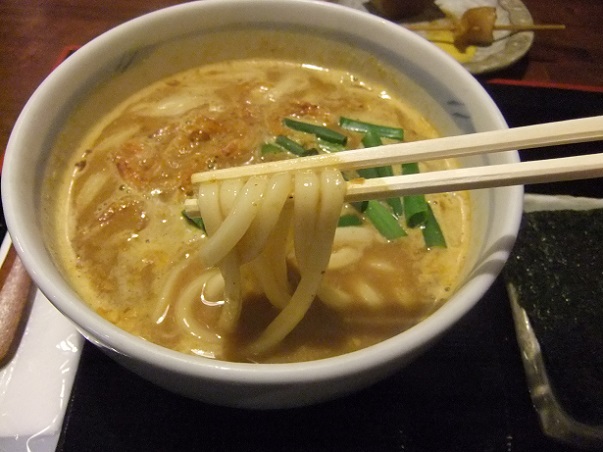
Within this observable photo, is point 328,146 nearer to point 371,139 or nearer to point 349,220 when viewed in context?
point 371,139

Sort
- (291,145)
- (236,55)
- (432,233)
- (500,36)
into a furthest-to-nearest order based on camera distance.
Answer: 1. (500,36)
2. (236,55)
3. (291,145)
4. (432,233)

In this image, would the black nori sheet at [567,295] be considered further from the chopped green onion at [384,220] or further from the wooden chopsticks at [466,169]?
the wooden chopsticks at [466,169]

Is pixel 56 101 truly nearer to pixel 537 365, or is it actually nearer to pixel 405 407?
pixel 405 407

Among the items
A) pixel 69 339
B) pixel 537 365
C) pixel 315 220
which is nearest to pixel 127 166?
pixel 69 339

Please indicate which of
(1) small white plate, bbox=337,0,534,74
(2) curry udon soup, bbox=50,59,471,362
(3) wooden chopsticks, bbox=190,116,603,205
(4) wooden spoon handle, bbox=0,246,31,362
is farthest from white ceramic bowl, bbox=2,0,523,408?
(1) small white plate, bbox=337,0,534,74

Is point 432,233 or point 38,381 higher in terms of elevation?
point 432,233

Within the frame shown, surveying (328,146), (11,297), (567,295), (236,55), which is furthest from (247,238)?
(567,295)

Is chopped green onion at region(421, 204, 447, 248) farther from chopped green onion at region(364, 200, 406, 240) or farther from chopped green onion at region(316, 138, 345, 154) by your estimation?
chopped green onion at region(316, 138, 345, 154)
